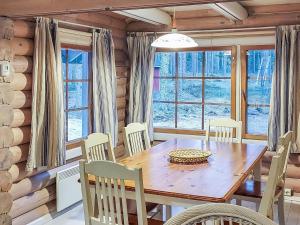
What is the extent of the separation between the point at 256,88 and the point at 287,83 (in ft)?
1.69

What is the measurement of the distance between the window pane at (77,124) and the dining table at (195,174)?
1156 mm

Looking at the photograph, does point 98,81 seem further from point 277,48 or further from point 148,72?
point 277,48

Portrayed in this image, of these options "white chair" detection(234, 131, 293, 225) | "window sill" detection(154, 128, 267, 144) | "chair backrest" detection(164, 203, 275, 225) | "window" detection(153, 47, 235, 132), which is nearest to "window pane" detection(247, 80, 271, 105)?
"window" detection(153, 47, 235, 132)

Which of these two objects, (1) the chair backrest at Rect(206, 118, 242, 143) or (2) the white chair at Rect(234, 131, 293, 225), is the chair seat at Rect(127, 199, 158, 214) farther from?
(1) the chair backrest at Rect(206, 118, 242, 143)

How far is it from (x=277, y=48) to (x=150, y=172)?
243cm

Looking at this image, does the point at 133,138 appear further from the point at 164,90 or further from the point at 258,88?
the point at 258,88

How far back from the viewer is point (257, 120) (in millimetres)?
5059

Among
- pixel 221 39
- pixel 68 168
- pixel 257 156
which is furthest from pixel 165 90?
pixel 257 156

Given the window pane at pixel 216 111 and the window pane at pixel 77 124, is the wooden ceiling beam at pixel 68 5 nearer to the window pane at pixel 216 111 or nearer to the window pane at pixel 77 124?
the window pane at pixel 77 124

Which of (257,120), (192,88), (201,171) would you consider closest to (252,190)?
(201,171)

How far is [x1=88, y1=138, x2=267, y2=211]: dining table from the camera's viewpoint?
8.23 feet

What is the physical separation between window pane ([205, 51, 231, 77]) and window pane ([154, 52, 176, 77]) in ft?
1.55

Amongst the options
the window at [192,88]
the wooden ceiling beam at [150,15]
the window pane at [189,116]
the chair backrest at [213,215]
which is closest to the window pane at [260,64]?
the window at [192,88]

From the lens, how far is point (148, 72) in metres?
5.28
